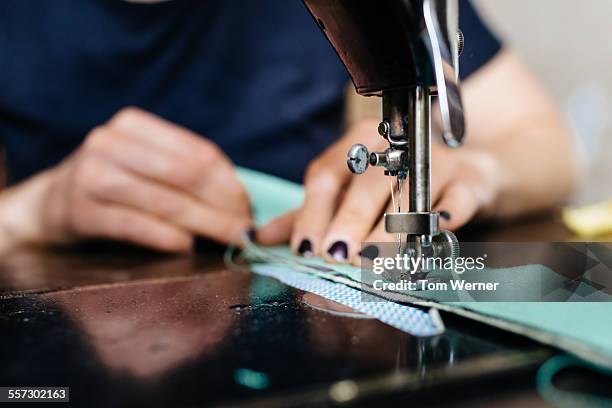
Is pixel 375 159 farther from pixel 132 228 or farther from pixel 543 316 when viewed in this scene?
pixel 132 228

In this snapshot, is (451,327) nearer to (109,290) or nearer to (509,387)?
(509,387)

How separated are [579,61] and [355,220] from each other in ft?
4.41

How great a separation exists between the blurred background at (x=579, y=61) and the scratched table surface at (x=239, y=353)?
138 centimetres

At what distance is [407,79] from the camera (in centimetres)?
46

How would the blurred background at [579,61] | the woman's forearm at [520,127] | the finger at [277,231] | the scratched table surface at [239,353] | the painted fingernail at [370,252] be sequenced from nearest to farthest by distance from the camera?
the scratched table surface at [239,353] < the painted fingernail at [370,252] < the finger at [277,231] < the woman's forearm at [520,127] < the blurred background at [579,61]

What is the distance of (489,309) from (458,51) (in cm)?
20

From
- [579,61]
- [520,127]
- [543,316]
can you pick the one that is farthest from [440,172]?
[579,61]

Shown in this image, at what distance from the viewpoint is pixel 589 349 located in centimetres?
33

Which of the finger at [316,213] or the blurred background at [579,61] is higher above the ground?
the blurred background at [579,61]

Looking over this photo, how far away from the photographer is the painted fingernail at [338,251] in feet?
1.95

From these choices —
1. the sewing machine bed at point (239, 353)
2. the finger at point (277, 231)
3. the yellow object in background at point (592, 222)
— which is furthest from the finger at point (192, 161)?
the yellow object in background at point (592, 222)

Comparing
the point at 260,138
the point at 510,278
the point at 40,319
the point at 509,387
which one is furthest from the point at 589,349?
the point at 260,138

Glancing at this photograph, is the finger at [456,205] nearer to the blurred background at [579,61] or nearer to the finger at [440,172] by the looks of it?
the finger at [440,172]

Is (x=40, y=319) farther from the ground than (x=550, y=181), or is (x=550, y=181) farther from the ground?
(x=550, y=181)
